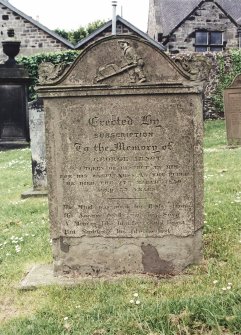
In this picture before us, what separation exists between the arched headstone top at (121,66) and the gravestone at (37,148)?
174 inches

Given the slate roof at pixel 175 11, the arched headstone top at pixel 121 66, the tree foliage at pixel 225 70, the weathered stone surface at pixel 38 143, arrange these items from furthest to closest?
the slate roof at pixel 175 11 < the tree foliage at pixel 225 70 < the weathered stone surface at pixel 38 143 < the arched headstone top at pixel 121 66

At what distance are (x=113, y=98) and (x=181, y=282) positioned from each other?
1.79 metres

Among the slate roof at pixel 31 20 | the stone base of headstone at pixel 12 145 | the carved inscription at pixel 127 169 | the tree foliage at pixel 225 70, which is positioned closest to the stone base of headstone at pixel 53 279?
the carved inscription at pixel 127 169

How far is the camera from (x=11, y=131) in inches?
742

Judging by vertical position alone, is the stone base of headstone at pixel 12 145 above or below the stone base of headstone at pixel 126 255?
below

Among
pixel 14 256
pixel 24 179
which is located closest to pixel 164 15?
pixel 24 179

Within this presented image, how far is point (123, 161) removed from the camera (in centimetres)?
475

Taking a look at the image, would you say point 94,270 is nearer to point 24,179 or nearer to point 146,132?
point 146,132

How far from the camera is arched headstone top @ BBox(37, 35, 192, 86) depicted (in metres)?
4.56

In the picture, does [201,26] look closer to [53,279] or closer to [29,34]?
[29,34]

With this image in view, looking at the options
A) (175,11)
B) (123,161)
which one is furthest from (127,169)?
(175,11)

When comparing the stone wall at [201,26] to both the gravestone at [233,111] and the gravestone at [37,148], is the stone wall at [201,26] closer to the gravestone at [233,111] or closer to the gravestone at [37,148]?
the gravestone at [233,111]

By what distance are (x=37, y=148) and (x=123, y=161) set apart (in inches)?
187

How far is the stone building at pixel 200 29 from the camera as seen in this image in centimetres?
3039
